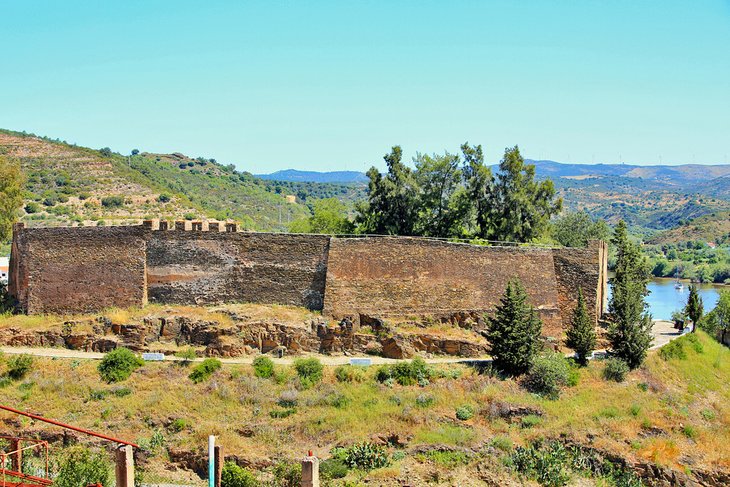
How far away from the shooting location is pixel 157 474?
23.2 meters

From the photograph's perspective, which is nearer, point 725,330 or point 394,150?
point 394,150

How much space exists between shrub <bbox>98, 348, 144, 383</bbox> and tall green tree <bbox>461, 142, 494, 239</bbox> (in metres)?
14.2

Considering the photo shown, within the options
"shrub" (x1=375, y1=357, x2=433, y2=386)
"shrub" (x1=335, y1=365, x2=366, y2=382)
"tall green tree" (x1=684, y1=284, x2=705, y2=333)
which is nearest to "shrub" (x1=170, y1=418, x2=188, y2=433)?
"shrub" (x1=335, y1=365, x2=366, y2=382)

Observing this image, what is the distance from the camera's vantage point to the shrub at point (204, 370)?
84.8 feet

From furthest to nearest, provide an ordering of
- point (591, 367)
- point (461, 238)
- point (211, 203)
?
point (211, 203)
point (461, 238)
point (591, 367)

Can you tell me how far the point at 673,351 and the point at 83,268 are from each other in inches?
857

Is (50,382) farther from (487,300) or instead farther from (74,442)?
(487,300)

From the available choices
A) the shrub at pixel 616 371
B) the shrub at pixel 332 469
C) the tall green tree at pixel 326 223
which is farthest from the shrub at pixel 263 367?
the shrub at pixel 616 371

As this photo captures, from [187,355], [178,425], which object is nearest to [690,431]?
[178,425]

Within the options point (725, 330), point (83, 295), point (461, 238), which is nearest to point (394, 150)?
point (461, 238)

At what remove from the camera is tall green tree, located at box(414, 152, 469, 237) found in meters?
32.7

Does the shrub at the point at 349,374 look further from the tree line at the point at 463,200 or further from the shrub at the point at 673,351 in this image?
the shrub at the point at 673,351

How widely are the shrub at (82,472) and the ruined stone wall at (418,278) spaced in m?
9.44

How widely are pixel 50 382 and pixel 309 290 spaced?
8976mm
